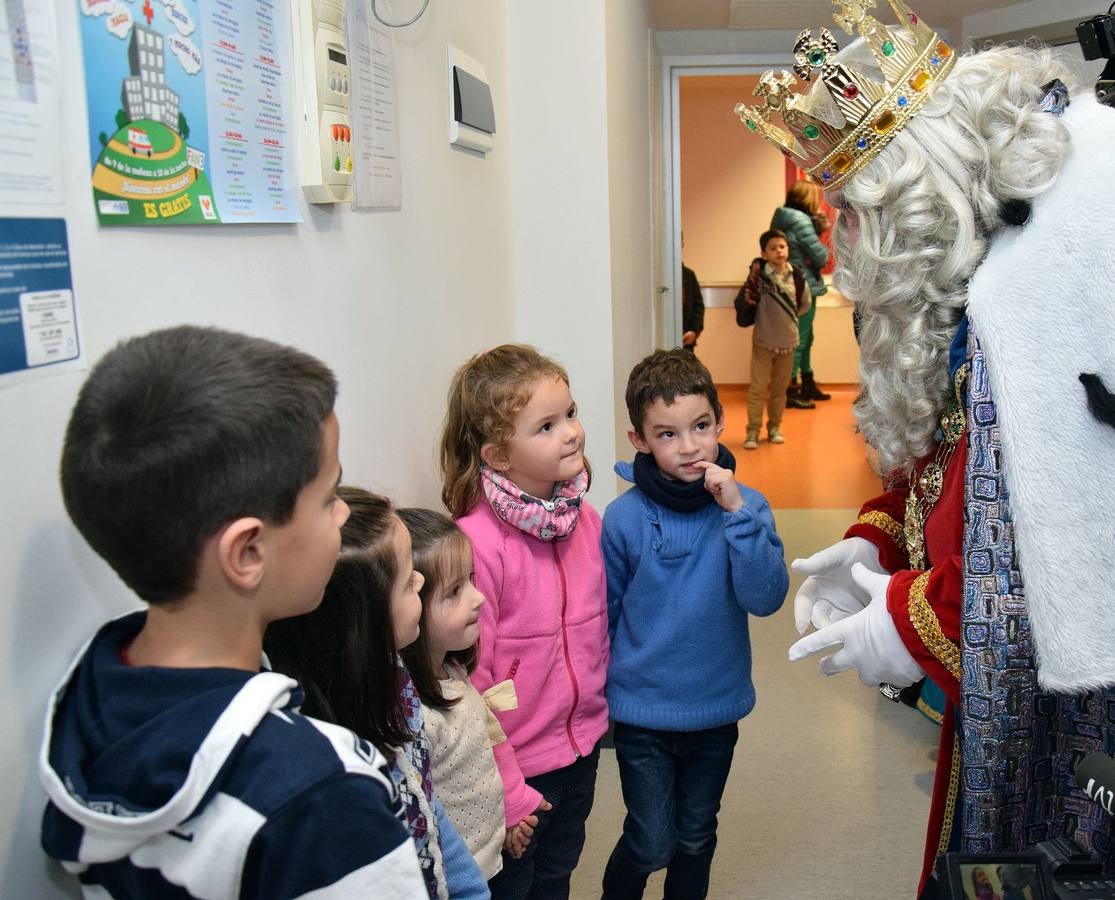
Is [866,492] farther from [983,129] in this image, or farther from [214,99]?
[214,99]

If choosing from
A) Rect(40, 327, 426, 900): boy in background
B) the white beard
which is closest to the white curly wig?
the white beard

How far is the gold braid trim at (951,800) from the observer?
157 cm

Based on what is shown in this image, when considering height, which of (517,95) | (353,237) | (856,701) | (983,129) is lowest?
(856,701)

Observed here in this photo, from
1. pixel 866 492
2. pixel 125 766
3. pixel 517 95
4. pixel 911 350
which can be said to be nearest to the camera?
pixel 125 766

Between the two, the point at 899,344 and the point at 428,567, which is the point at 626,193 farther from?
the point at 428,567

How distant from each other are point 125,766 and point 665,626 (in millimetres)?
1152

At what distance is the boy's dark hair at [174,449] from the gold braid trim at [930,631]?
0.96 meters

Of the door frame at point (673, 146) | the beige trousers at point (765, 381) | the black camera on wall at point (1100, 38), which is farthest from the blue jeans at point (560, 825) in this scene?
the beige trousers at point (765, 381)

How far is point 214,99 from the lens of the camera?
3.35 ft

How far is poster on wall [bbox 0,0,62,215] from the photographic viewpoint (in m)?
0.74

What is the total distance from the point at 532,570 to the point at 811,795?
1.37m

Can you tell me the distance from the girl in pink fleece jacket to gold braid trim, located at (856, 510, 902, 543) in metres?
0.48

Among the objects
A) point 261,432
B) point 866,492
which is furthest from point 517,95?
point 866,492

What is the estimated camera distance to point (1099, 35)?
1.93 m
